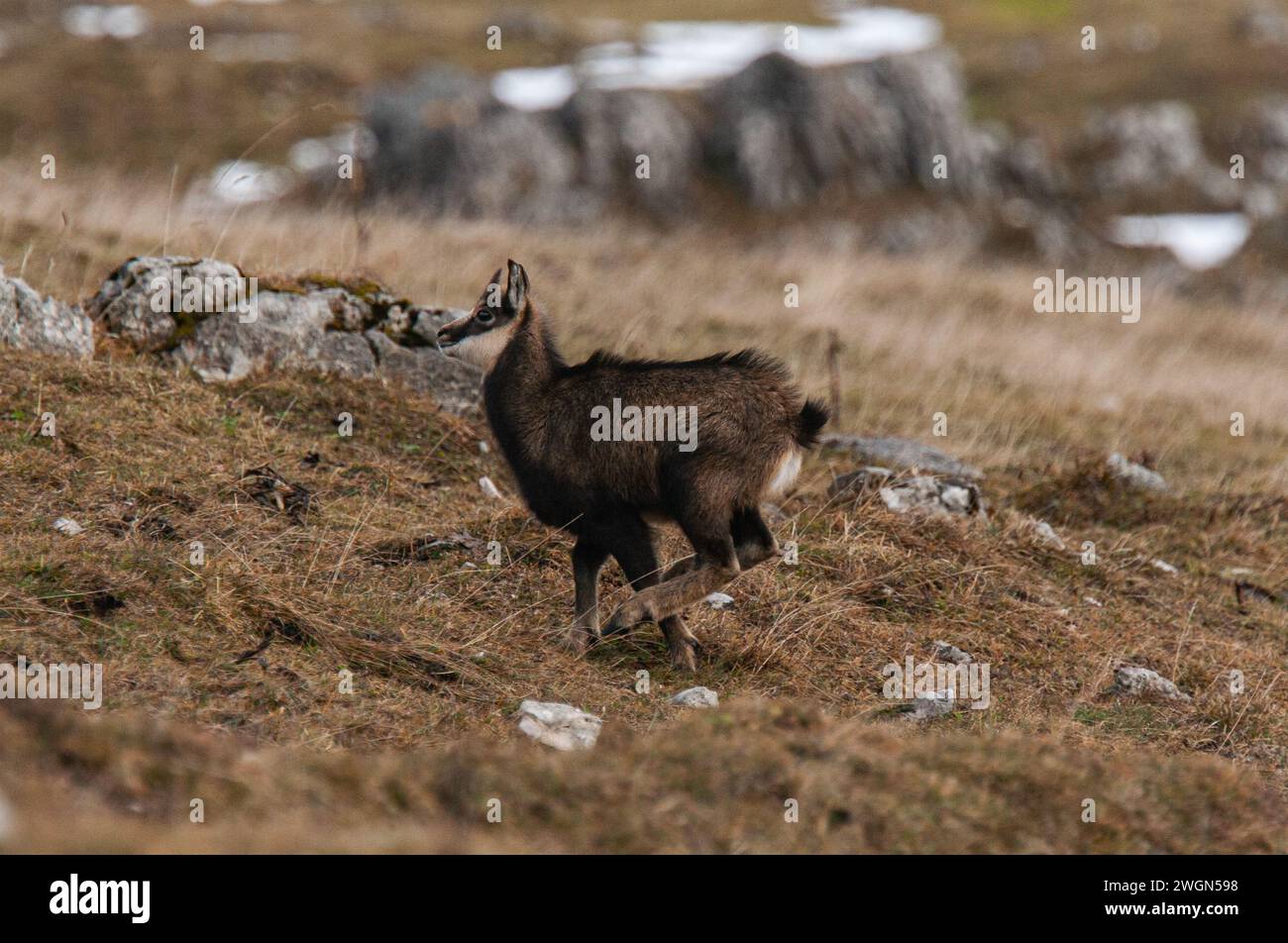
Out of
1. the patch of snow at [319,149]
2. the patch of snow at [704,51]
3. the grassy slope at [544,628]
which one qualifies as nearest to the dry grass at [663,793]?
the grassy slope at [544,628]

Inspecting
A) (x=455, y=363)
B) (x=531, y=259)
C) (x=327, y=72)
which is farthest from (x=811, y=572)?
(x=327, y=72)

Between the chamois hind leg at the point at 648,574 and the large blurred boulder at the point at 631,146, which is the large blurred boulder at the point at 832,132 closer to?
the large blurred boulder at the point at 631,146

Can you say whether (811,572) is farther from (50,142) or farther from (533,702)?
(50,142)

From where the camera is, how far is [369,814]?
4.44m

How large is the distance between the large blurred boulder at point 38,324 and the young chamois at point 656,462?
375 centimetres

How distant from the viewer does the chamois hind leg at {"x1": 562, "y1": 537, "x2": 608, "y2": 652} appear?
7191 millimetres

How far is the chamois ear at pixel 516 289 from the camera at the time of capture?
7.54m

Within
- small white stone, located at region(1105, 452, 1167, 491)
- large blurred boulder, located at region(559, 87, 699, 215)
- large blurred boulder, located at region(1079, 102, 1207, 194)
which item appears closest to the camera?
small white stone, located at region(1105, 452, 1167, 491)

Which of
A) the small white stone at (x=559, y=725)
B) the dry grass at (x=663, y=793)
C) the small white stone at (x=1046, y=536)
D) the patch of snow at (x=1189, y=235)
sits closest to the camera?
the dry grass at (x=663, y=793)

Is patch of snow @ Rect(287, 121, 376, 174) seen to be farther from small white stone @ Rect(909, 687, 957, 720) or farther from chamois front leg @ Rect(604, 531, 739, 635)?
small white stone @ Rect(909, 687, 957, 720)

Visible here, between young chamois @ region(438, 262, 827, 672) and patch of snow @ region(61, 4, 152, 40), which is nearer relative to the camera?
young chamois @ region(438, 262, 827, 672)

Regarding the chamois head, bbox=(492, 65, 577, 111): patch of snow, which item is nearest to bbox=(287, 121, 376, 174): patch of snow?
bbox=(492, 65, 577, 111): patch of snow

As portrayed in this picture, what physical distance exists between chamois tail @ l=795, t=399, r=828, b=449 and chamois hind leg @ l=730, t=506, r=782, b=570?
475 millimetres

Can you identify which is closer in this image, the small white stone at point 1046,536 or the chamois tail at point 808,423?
the chamois tail at point 808,423
